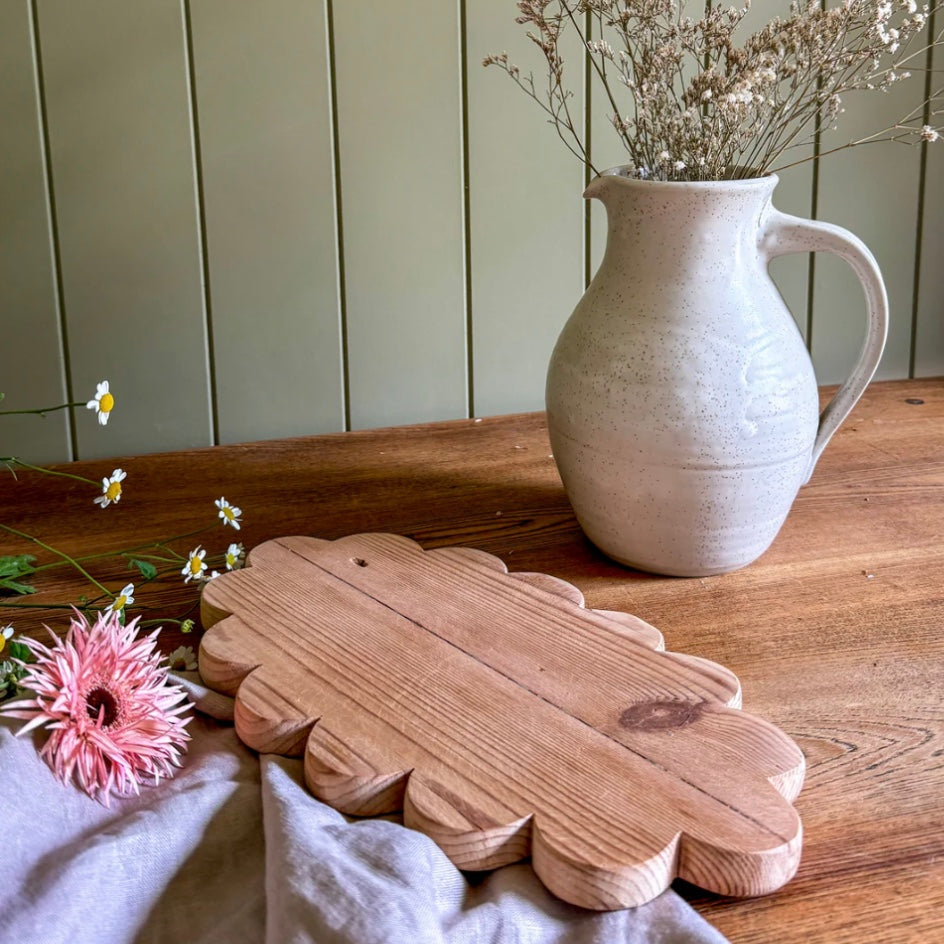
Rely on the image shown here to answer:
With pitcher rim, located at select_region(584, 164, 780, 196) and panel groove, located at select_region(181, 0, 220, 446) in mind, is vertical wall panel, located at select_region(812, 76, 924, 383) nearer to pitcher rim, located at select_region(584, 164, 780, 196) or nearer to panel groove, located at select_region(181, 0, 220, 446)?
pitcher rim, located at select_region(584, 164, 780, 196)

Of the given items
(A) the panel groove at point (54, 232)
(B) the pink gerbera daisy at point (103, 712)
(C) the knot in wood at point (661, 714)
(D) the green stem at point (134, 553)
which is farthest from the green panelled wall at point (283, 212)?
(C) the knot in wood at point (661, 714)

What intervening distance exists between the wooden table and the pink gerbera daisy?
0.18 m

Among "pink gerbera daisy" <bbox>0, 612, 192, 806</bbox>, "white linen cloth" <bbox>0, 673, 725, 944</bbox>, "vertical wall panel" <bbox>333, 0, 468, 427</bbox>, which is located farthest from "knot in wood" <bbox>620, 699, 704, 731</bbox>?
"vertical wall panel" <bbox>333, 0, 468, 427</bbox>

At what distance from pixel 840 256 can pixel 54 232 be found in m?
0.78

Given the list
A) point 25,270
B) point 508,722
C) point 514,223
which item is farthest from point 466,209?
point 508,722

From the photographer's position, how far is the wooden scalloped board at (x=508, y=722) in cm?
62

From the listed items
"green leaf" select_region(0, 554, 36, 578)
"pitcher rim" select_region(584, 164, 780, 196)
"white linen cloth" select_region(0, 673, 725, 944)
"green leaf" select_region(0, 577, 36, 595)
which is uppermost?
"pitcher rim" select_region(584, 164, 780, 196)

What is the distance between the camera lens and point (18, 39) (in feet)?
3.84

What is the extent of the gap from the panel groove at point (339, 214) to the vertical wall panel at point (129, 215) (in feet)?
0.50

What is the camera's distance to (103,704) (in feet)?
2.32

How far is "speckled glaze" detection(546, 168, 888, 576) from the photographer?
90 cm

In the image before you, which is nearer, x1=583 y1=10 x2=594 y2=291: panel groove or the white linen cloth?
the white linen cloth

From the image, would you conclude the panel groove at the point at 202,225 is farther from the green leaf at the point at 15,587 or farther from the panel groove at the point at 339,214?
the green leaf at the point at 15,587

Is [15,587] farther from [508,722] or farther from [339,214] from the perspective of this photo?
[339,214]
